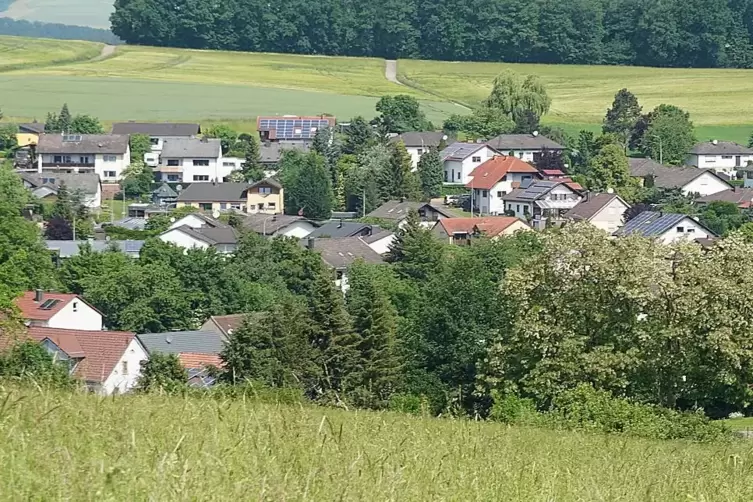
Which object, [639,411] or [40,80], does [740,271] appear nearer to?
[639,411]

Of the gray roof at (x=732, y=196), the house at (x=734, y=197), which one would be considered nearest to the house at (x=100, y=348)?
Answer: the house at (x=734, y=197)

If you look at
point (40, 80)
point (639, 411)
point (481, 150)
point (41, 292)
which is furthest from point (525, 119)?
point (639, 411)

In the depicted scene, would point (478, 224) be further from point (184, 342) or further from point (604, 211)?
point (184, 342)

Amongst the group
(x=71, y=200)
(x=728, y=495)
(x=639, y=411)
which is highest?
(x=728, y=495)

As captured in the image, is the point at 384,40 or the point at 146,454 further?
the point at 384,40

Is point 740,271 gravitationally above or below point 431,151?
above

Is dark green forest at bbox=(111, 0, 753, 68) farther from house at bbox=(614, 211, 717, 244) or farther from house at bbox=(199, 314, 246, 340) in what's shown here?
house at bbox=(199, 314, 246, 340)
